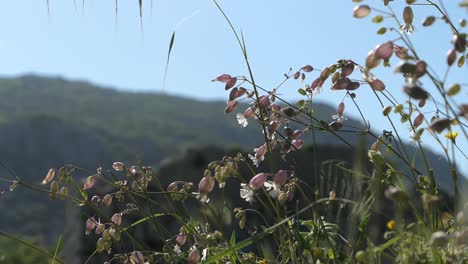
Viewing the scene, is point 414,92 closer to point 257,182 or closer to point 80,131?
point 257,182

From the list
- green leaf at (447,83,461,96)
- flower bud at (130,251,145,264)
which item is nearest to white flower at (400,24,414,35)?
green leaf at (447,83,461,96)

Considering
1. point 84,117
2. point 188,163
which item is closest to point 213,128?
point 84,117

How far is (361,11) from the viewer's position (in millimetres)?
1770

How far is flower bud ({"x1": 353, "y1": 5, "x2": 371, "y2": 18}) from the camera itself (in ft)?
5.80

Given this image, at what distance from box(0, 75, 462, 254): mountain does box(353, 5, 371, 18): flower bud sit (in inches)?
2663

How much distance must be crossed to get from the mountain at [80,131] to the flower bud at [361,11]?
67.6 metres

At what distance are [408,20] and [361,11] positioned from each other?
0.46m

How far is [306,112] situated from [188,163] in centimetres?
1058

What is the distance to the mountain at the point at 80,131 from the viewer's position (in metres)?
78.6

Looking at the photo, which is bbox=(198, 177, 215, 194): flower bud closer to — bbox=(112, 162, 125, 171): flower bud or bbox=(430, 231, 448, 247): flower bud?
bbox=(112, 162, 125, 171): flower bud

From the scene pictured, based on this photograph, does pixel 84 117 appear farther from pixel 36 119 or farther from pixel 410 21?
pixel 410 21

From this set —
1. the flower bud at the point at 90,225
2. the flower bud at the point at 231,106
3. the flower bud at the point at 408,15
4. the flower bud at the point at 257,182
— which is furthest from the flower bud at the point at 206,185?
the flower bud at the point at 408,15

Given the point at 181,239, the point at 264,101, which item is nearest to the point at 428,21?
the point at 264,101

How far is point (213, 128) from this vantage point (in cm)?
13812
